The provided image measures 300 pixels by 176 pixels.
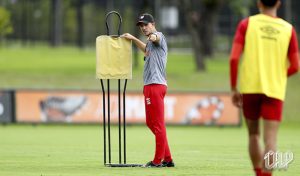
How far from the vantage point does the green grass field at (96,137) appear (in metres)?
16.0

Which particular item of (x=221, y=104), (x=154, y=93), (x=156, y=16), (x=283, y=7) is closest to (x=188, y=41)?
(x=283, y=7)

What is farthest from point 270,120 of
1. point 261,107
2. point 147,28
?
point 147,28

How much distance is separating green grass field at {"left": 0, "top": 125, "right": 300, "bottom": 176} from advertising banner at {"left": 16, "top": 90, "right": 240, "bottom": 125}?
41cm

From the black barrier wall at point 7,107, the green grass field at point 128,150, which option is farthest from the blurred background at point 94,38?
the black barrier wall at point 7,107

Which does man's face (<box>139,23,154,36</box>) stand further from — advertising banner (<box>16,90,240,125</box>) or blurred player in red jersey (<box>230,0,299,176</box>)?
advertising banner (<box>16,90,240,125</box>)

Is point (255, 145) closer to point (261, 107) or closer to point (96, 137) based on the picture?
point (261, 107)

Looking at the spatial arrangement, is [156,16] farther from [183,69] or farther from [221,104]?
[221,104]

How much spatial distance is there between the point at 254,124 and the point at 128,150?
9.20m

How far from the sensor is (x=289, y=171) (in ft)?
50.5

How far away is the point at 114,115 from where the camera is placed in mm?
32625

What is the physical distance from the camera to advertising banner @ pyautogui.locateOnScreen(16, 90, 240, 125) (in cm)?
3288

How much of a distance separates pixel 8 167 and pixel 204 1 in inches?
1379

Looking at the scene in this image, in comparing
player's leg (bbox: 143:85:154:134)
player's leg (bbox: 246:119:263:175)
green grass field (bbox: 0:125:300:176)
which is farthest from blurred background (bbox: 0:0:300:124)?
player's leg (bbox: 246:119:263:175)

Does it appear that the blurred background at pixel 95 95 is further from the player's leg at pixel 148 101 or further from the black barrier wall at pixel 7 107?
the player's leg at pixel 148 101
